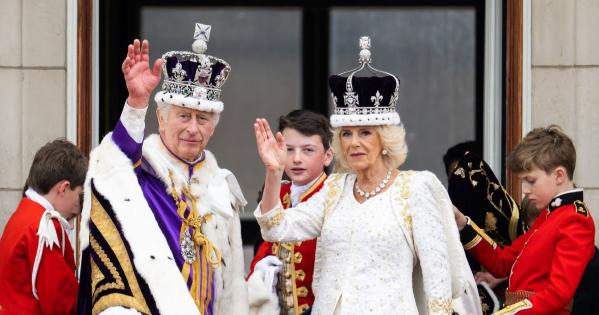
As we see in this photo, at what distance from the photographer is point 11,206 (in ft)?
22.5

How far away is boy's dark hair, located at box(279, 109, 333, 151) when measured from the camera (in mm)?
6137

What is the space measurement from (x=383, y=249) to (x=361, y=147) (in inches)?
16.6

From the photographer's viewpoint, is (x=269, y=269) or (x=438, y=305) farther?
(x=269, y=269)

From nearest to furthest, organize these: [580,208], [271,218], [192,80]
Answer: [271,218]
[192,80]
[580,208]

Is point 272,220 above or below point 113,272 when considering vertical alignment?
above

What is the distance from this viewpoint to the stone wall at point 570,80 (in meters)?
6.88

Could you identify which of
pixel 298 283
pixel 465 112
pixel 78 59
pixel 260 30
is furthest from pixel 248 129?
pixel 298 283

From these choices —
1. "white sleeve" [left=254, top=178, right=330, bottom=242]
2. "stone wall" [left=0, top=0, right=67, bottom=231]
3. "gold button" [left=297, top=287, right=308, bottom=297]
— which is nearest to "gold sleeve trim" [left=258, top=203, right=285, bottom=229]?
"white sleeve" [left=254, top=178, right=330, bottom=242]

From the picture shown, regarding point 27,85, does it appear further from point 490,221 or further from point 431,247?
point 431,247

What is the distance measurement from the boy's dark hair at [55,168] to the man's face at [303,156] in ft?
3.04

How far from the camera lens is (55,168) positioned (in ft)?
19.2

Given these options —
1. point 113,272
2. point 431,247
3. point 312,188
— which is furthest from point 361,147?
point 113,272

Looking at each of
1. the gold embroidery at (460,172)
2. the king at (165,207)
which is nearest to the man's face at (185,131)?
the king at (165,207)

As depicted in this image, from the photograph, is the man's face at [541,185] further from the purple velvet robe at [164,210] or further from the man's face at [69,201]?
the man's face at [69,201]
